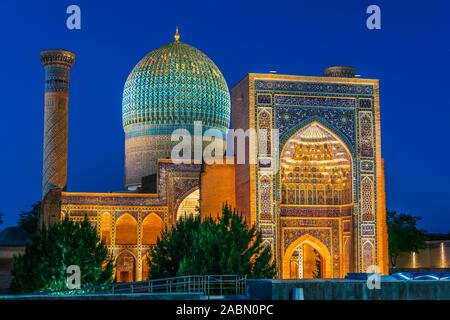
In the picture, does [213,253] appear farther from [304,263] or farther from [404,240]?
[404,240]

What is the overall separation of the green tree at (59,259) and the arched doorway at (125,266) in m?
4.25

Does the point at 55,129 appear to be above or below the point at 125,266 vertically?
above

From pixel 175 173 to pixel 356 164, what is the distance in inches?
200

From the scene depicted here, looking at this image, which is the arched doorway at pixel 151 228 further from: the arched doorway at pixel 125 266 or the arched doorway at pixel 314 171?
the arched doorway at pixel 314 171

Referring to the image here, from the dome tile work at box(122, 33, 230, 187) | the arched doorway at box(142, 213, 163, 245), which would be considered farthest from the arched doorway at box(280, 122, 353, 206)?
the dome tile work at box(122, 33, 230, 187)

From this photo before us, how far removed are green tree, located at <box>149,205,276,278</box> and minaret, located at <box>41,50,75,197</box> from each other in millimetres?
8218

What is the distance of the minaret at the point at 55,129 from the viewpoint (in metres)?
23.2

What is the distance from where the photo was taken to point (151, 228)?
21.1 m

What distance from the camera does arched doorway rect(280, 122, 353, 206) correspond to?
1903 cm

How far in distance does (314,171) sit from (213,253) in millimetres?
6434

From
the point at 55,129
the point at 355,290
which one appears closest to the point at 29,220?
the point at 55,129
